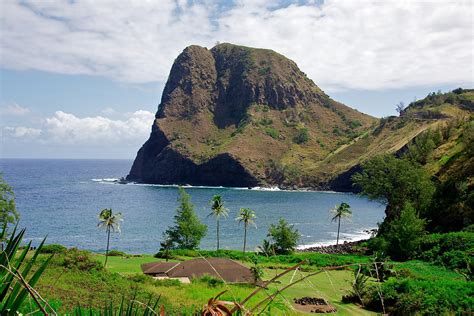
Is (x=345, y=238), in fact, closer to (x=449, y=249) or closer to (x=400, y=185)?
(x=400, y=185)

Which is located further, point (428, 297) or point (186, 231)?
point (186, 231)

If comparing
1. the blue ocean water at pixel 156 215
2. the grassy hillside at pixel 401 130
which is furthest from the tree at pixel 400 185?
the grassy hillside at pixel 401 130

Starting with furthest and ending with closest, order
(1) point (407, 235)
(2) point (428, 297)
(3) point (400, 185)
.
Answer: (3) point (400, 185) → (1) point (407, 235) → (2) point (428, 297)

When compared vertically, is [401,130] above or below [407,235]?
above

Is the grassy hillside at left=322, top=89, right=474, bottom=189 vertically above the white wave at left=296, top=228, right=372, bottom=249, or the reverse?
the grassy hillside at left=322, top=89, right=474, bottom=189

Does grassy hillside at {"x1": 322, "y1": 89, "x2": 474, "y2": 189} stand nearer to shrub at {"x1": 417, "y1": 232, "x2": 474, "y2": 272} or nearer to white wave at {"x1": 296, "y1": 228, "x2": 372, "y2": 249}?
white wave at {"x1": 296, "y1": 228, "x2": 372, "y2": 249}

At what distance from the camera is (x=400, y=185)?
59531mm

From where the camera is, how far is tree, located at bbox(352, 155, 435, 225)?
5669 centimetres

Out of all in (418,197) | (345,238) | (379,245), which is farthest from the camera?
(345,238)

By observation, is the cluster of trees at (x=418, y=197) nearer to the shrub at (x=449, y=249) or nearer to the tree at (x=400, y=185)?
the tree at (x=400, y=185)

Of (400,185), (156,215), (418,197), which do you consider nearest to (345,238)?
(400,185)

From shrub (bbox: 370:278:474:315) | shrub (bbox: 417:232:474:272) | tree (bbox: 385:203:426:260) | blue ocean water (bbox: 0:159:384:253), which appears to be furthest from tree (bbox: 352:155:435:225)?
shrub (bbox: 370:278:474:315)

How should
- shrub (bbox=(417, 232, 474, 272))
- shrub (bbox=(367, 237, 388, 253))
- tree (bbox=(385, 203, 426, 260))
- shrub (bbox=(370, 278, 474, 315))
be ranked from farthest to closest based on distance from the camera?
shrub (bbox=(367, 237, 388, 253))
tree (bbox=(385, 203, 426, 260))
shrub (bbox=(417, 232, 474, 272))
shrub (bbox=(370, 278, 474, 315))

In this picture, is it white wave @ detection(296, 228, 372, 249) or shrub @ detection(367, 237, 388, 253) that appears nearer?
shrub @ detection(367, 237, 388, 253)
